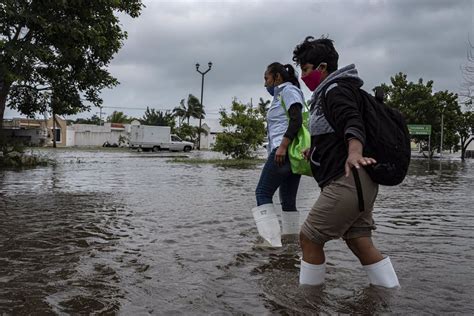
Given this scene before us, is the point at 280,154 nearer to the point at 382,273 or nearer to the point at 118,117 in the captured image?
the point at 382,273

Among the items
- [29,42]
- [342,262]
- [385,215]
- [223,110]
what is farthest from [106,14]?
[342,262]

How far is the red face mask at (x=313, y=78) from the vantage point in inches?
127

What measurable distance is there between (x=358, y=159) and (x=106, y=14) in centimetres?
1675

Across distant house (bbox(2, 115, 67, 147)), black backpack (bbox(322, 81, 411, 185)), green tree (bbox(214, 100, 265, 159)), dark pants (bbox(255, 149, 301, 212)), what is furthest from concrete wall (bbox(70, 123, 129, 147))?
black backpack (bbox(322, 81, 411, 185))

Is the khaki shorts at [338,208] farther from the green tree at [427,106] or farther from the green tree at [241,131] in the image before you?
the green tree at [427,106]

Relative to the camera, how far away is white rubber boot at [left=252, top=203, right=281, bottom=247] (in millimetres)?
4605

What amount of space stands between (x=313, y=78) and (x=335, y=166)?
648 millimetres

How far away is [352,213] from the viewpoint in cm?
290

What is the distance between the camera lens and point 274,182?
464 cm

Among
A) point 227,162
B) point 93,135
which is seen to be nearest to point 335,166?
point 227,162

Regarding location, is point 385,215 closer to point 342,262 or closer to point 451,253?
point 451,253

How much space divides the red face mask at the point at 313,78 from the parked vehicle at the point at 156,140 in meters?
46.5

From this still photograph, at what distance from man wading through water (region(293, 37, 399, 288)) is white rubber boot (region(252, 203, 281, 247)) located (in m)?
1.32

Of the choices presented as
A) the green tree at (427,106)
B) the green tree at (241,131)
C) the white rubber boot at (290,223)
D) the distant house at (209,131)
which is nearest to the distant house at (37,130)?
the distant house at (209,131)
